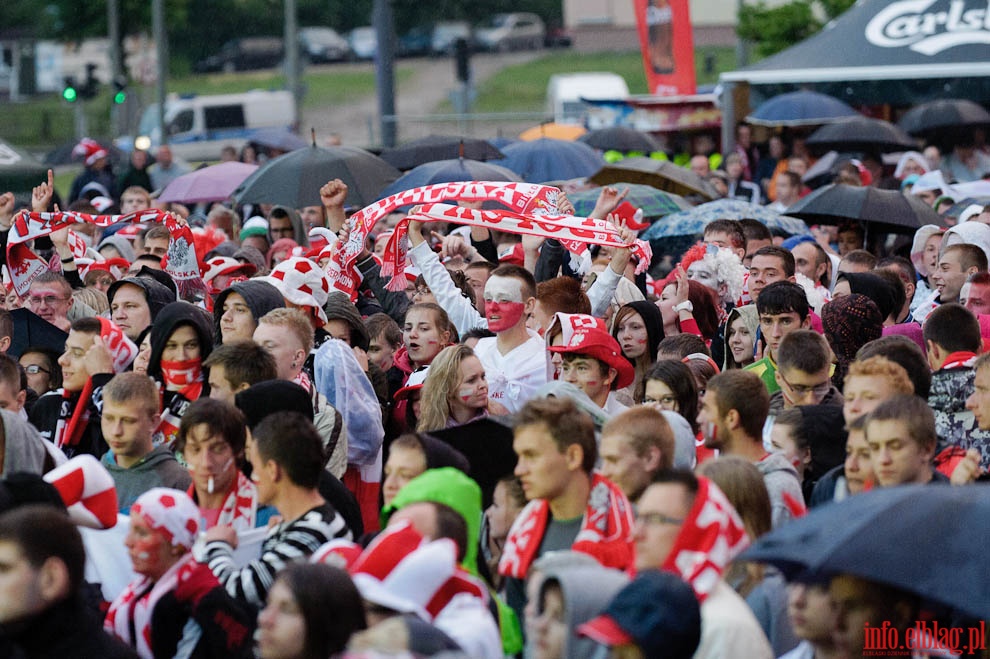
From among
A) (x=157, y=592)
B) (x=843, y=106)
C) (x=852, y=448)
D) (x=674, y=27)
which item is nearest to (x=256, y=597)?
(x=157, y=592)

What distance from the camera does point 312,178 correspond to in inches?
486

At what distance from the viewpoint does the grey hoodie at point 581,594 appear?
4.17 m

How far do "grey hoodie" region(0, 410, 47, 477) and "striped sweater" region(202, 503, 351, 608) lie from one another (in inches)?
41.3

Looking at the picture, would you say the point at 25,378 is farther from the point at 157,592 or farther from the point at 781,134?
the point at 781,134

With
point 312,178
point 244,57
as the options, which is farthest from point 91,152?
point 244,57

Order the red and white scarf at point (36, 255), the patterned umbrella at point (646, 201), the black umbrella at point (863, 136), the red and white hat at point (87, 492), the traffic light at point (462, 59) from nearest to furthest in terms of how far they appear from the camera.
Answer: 1. the red and white hat at point (87, 492)
2. the red and white scarf at point (36, 255)
3. the patterned umbrella at point (646, 201)
4. the black umbrella at point (863, 136)
5. the traffic light at point (462, 59)

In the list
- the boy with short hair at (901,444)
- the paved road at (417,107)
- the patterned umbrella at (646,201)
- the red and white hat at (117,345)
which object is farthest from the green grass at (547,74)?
the boy with short hair at (901,444)

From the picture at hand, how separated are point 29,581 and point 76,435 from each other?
112 inches

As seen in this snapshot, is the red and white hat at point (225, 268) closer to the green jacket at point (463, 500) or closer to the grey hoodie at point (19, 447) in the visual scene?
the grey hoodie at point (19, 447)

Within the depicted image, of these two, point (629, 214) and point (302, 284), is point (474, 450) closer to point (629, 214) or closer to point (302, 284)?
point (302, 284)

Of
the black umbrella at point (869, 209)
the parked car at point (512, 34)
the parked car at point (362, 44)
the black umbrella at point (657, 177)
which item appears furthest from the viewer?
the parked car at point (512, 34)

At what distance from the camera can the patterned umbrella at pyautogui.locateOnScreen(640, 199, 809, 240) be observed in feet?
39.9

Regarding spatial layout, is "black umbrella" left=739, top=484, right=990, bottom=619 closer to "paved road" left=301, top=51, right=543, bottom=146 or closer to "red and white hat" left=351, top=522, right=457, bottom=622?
"red and white hat" left=351, top=522, right=457, bottom=622

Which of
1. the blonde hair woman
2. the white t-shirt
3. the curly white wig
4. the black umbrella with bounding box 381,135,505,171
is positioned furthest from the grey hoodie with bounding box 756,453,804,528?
the black umbrella with bounding box 381,135,505,171
